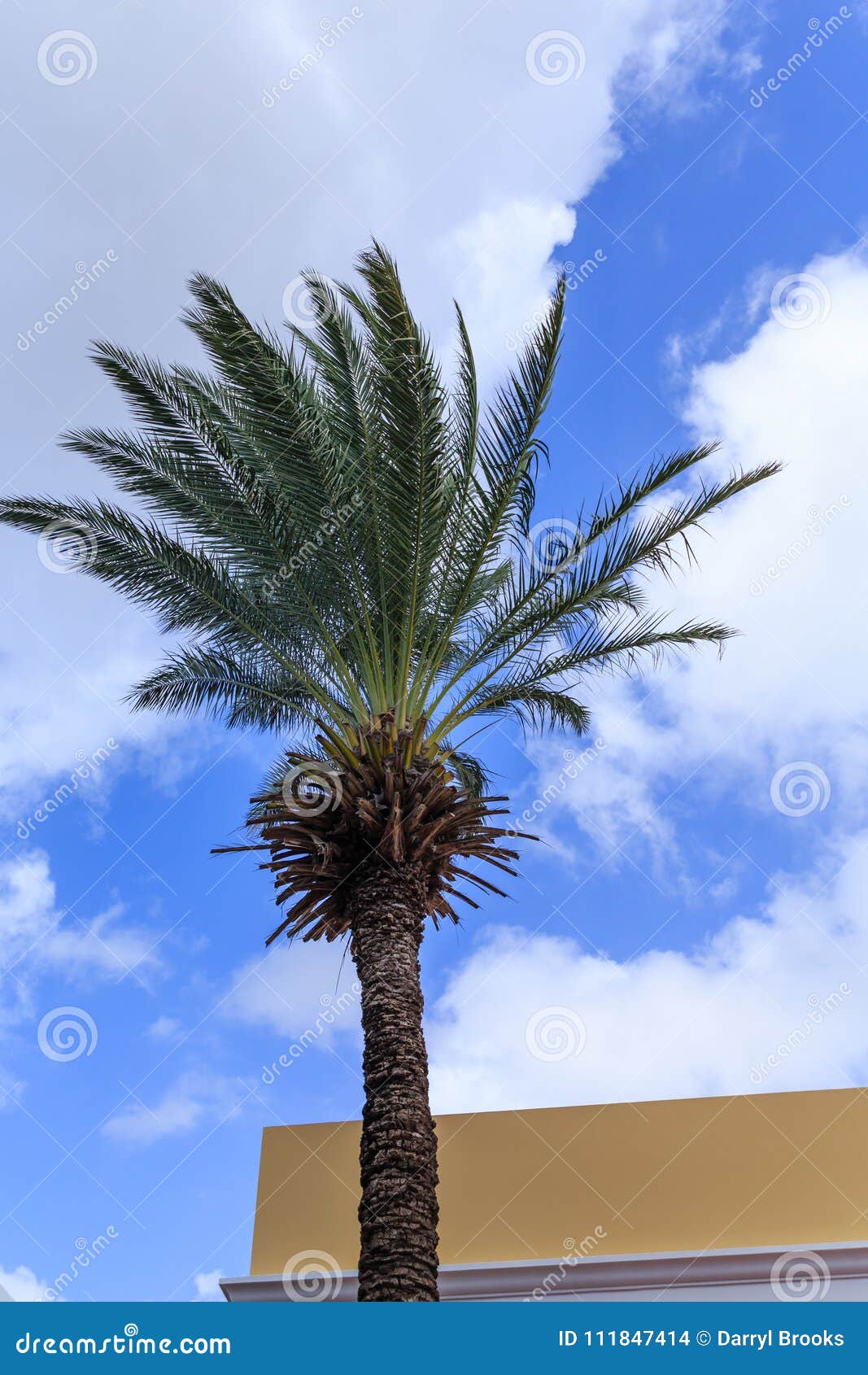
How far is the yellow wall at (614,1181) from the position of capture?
28.7 ft

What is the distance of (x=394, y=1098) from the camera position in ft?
21.5

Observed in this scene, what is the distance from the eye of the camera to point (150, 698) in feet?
34.0

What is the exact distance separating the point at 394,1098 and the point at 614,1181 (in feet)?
11.4

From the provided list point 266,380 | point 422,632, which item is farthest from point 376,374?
point 422,632

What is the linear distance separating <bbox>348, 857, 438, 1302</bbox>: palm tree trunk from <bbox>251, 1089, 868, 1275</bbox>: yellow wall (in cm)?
288

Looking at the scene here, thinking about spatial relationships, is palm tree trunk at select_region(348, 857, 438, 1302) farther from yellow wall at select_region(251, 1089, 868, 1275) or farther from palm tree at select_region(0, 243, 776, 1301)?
yellow wall at select_region(251, 1089, 868, 1275)

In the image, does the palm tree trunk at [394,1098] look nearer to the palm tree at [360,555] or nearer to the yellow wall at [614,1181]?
the palm tree at [360,555]

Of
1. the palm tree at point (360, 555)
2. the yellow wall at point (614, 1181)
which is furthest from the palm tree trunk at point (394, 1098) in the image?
the yellow wall at point (614, 1181)

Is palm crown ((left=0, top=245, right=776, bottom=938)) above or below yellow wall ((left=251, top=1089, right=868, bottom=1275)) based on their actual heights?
above

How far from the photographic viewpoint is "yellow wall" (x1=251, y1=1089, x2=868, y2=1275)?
28.7ft

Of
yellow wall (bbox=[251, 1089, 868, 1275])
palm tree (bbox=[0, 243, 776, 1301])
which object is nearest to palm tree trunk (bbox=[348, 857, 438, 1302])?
palm tree (bbox=[0, 243, 776, 1301])
